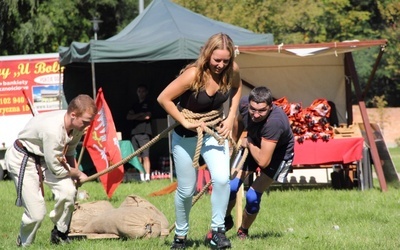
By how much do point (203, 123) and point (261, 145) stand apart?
2.97ft

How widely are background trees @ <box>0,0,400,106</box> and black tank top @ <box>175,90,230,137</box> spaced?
23.7 m

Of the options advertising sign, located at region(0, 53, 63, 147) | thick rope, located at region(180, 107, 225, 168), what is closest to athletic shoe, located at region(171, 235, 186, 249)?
thick rope, located at region(180, 107, 225, 168)

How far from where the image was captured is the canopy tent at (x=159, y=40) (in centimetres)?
1595

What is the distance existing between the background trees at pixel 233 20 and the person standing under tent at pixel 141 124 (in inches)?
537

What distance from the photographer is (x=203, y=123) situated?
24.3 ft

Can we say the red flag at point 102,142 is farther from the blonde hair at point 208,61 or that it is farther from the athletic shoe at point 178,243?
the blonde hair at point 208,61

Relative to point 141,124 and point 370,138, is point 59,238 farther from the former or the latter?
point 141,124

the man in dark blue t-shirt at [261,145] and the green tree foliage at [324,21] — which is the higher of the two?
the green tree foliage at [324,21]

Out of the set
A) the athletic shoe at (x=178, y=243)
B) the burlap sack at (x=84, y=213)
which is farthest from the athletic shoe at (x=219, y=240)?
the burlap sack at (x=84, y=213)

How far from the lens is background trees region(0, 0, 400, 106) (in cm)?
3206

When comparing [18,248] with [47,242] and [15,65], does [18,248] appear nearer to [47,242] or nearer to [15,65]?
[47,242]

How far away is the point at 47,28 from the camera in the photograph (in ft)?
109

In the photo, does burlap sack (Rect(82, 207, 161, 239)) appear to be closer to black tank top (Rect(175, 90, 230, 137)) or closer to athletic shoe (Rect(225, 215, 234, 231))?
athletic shoe (Rect(225, 215, 234, 231))

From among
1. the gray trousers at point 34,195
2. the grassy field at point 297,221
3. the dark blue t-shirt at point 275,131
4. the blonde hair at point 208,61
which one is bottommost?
the grassy field at point 297,221
